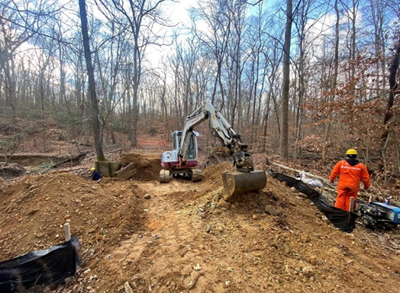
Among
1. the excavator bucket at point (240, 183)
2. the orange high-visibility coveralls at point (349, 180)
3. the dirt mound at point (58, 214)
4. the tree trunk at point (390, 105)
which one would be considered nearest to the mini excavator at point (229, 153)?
the excavator bucket at point (240, 183)

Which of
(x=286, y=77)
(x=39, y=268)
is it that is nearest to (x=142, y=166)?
(x=39, y=268)

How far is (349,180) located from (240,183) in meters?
2.77

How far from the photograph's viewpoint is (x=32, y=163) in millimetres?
14773

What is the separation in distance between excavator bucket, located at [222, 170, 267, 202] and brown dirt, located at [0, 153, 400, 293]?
221mm

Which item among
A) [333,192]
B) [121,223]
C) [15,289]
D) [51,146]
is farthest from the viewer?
[51,146]

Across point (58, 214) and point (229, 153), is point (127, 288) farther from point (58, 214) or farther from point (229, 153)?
point (229, 153)

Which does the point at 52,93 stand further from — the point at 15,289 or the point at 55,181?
the point at 15,289

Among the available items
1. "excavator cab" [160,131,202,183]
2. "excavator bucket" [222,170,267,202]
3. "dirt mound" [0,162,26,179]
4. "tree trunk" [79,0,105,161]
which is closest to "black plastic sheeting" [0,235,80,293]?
"excavator bucket" [222,170,267,202]

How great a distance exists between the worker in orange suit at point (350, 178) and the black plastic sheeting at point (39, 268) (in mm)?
5925

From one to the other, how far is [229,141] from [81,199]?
4122 mm

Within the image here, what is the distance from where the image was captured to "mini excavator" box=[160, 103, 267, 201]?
4.77m

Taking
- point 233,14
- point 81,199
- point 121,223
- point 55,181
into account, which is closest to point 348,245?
point 121,223

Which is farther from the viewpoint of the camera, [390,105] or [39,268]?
[390,105]

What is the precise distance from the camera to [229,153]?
17.9 feet
